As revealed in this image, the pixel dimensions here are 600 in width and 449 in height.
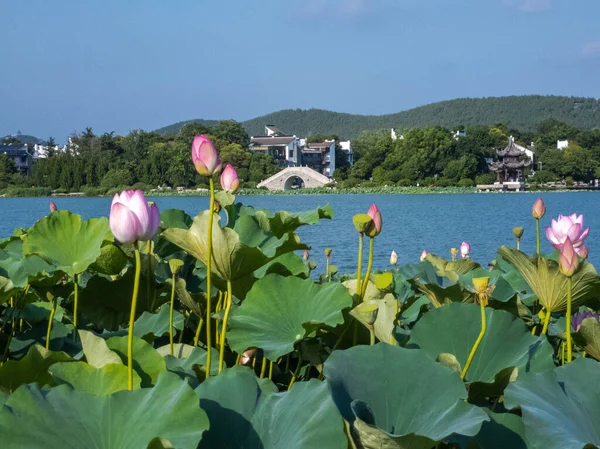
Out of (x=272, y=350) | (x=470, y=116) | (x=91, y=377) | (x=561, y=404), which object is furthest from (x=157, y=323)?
(x=470, y=116)

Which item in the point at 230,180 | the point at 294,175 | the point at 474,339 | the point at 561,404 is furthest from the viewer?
the point at 294,175

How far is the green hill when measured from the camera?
96.1 metres

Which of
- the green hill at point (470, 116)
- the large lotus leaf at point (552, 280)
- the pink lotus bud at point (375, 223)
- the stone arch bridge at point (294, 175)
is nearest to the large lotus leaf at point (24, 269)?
A: the pink lotus bud at point (375, 223)

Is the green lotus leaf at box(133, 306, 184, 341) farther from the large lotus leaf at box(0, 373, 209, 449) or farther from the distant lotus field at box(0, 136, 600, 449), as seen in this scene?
the large lotus leaf at box(0, 373, 209, 449)

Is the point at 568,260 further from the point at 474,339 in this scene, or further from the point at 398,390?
the point at 398,390

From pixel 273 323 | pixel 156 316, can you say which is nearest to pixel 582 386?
pixel 273 323

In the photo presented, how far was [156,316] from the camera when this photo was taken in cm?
113

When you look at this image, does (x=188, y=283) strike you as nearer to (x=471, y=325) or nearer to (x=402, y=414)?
(x=471, y=325)

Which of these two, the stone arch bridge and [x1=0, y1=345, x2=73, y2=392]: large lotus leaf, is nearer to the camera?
[x1=0, y1=345, x2=73, y2=392]: large lotus leaf

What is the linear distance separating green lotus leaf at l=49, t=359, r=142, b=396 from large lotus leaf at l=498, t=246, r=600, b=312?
63cm

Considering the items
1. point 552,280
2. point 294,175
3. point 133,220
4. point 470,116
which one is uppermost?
point 470,116

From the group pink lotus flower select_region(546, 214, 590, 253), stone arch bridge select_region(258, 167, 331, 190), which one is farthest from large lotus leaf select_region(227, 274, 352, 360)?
stone arch bridge select_region(258, 167, 331, 190)

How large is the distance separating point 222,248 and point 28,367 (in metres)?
0.30

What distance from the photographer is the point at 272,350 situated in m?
0.90
